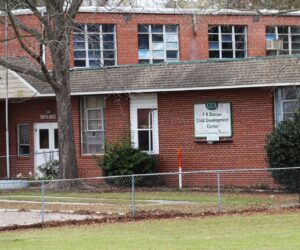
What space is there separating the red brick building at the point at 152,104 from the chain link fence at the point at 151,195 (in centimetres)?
72

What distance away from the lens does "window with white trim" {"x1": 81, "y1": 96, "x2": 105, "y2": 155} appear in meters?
33.1

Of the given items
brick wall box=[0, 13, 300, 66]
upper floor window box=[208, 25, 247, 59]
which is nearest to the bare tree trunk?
brick wall box=[0, 13, 300, 66]

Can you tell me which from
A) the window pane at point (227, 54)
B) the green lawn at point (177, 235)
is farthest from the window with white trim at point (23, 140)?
the green lawn at point (177, 235)

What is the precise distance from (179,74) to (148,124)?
8.17ft

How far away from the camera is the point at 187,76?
100ft

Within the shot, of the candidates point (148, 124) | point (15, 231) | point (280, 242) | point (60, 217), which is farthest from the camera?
point (148, 124)

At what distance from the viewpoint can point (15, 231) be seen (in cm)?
1939

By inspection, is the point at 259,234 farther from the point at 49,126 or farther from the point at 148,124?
the point at 49,126

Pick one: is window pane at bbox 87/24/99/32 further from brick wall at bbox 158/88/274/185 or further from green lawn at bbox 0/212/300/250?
green lawn at bbox 0/212/300/250

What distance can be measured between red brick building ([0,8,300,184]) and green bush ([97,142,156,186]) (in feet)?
3.67

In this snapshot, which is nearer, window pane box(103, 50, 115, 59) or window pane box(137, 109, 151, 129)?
window pane box(137, 109, 151, 129)

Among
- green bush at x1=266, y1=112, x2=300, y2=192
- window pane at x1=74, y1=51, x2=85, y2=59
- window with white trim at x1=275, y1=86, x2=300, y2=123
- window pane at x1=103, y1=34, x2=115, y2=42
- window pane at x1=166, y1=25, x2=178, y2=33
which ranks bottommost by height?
green bush at x1=266, y1=112, x2=300, y2=192

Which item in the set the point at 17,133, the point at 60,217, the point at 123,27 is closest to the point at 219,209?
the point at 60,217

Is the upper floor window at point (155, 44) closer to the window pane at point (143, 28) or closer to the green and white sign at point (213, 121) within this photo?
the window pane at point (143, 28)
